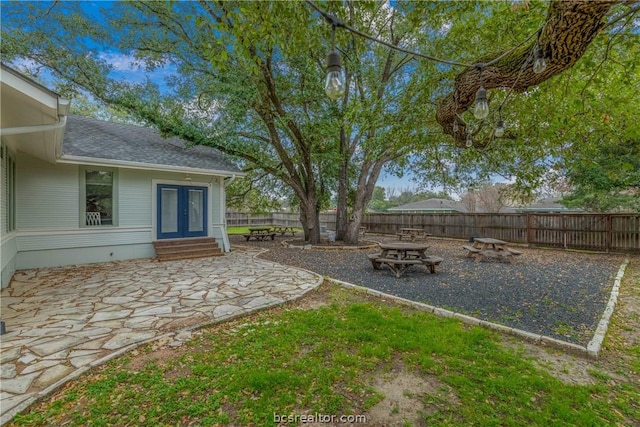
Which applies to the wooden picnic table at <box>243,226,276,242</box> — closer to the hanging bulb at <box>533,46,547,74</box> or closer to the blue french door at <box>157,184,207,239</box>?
the blue french door at <box>157,184,207,239</box>

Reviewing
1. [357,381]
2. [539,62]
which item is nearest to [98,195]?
[357,381]

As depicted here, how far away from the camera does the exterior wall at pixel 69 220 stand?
22.0 feet

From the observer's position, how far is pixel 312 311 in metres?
4.32

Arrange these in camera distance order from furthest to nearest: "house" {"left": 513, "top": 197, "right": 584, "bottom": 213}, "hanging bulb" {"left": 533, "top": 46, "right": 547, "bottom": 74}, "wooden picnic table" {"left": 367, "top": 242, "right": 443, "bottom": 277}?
"house" {"left": 513, "top": 197, "right": 584, "bottom": 213}, "wooden picnic table" {"left": 367, "top": 242, "right": 443, "bottom": 277}, "hanging bulb" {"left": 533, "top": 46, "right": 547, "bottom": 74}

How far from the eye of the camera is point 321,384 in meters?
2.55

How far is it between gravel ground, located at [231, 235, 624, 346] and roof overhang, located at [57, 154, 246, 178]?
3079 mm

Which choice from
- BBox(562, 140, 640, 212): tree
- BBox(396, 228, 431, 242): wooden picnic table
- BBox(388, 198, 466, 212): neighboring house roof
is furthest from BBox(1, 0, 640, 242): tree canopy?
BBox(388, 198, 466, 212): neighboring house roof

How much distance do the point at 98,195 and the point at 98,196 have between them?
3 centimetres

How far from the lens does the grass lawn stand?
2.20 m

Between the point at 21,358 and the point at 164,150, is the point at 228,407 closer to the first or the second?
the point at 21,358

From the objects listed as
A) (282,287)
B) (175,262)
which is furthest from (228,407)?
(175,262)

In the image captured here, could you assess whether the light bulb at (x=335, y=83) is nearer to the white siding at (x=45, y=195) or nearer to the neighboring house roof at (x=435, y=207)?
the white siding at (x=45, y=195)

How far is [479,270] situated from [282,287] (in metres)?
5.03

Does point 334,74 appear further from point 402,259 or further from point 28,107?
point 402,259
